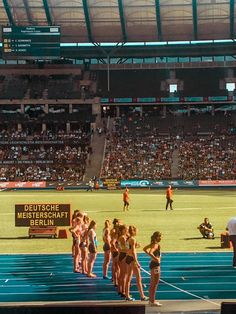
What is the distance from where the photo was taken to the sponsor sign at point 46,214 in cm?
2436

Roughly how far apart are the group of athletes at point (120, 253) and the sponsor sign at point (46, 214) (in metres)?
8.17

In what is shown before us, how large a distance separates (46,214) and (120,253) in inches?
484

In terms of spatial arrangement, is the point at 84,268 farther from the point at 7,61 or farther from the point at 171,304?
the point at 7,61

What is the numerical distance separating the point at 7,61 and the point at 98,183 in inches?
1097

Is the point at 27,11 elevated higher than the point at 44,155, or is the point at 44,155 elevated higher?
the point at 27,11

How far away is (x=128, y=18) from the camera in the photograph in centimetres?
7138

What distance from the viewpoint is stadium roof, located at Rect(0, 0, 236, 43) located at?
68.4 m

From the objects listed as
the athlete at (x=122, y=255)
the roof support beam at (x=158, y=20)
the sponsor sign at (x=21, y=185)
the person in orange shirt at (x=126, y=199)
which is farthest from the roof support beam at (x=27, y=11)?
the athlete at (x=122, y=255)

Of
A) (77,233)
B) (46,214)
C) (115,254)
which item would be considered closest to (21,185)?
(46,214)

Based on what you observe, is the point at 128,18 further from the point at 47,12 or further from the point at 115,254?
the point at 115,254

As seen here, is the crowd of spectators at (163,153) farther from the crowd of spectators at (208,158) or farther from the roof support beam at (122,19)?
the roof support beam at (122,19)

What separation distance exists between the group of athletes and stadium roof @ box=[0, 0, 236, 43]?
55327 mm

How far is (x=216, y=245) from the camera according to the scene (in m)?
20.9

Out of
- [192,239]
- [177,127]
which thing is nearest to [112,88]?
[177,127]
